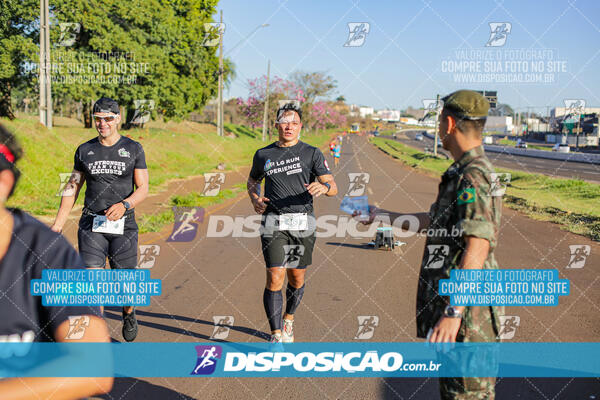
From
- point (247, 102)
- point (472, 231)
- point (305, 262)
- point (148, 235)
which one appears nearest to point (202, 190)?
point (148, 235)

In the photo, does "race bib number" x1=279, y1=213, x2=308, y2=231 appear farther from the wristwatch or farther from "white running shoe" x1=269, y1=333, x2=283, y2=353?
the wristwatch

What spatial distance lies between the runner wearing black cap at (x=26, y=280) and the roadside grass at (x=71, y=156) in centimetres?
9

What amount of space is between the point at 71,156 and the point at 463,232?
55.9 feet

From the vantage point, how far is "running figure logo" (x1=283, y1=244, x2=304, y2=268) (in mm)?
4863

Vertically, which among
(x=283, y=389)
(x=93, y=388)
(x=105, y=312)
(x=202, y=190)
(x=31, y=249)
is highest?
(x=202, y=190)

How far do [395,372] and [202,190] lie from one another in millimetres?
13918

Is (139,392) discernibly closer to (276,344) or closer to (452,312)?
(276,344)

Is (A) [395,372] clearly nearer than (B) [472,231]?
No

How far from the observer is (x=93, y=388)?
51.1 inches

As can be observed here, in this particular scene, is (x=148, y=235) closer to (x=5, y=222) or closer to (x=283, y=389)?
(x=283, y=389)

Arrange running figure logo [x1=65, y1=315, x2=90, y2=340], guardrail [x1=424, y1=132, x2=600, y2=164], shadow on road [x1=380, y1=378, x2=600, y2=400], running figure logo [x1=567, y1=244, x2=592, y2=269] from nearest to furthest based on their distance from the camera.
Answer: running figure logo [x1=65, y1=315, x2=90, y2=340] → shadow on road [x1=380, y1=378, x2=600, y2=400] → running figure logo [x1=567, y1=244, x2=592, y2=269] → guardrail [x1=424, y1=132, x2=600, y2=164]

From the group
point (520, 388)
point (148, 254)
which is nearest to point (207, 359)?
point (520, 388)

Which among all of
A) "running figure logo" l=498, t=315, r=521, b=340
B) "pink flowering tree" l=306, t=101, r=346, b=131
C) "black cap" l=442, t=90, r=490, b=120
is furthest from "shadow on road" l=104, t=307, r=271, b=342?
"pink flowering tree" l=306, t=101, r=346, b=131

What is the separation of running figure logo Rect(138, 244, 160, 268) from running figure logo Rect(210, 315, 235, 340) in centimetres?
270
